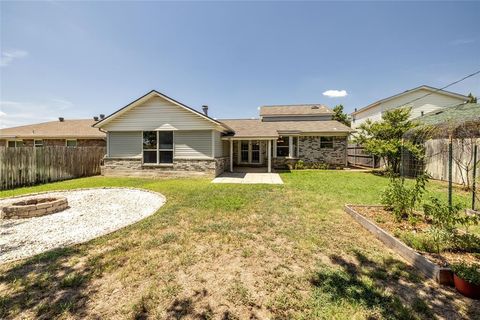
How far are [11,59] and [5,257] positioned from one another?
37.5ft

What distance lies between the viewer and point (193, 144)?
13586 millimetres

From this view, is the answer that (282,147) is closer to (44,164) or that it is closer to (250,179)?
(250,179)

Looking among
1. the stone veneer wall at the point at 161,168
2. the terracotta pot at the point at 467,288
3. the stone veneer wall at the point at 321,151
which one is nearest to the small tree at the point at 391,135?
the stone veneer wall at the point at 321,151


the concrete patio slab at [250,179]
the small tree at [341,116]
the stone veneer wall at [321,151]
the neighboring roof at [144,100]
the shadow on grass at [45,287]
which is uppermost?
the small tree at [341,116]

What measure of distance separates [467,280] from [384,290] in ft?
3.41

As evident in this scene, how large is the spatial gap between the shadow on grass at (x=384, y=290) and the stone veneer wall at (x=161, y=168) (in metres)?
10.5

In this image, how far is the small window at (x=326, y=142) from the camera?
739 inches

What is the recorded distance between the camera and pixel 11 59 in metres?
10.1

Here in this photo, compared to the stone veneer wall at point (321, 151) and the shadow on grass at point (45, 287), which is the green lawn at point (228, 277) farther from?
the stone veneer wall at point (321, 151)

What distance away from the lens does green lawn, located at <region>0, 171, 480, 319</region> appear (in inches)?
100

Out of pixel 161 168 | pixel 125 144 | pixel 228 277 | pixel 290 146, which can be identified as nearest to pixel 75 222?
pixel 228 277

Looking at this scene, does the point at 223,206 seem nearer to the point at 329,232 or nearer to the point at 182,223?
the point at 182,223

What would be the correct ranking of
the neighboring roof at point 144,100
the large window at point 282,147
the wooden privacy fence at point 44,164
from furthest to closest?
the large window at point 282,147 < the neighboring roof at point 144,100 < the wooden privacy fence at point 44,164

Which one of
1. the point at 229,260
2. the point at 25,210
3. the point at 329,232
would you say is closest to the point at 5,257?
the point at 25,210
